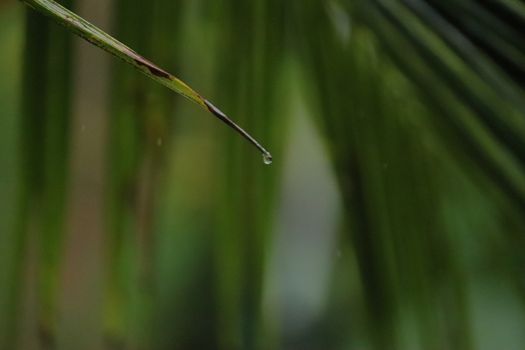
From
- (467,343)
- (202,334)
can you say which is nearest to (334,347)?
(202,334)

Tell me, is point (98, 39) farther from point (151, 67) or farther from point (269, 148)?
point (269, 148)

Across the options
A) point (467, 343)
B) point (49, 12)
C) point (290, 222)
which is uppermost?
point (290, 222)

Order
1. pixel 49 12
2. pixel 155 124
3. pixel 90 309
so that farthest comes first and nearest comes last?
pixel 90 309 < pixel 155 124 < pixel 49 12

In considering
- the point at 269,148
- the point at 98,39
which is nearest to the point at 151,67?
the point at 98,39

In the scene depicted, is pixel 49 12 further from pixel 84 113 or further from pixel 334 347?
pixel 334 347

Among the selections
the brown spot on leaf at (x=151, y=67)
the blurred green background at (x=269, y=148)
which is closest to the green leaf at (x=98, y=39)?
the brown spot on leaf at (x=151, y=67)

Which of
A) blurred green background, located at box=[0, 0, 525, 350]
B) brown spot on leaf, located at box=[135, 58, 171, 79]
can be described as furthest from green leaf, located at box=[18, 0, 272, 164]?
blurred green background, located at box=[0, 0, 525, 350]

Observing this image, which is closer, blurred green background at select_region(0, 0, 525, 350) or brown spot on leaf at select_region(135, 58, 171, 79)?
brown spot on leaf at select_region(135, 58, 171, 79)

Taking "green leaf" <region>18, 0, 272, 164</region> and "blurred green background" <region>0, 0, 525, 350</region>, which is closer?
"green leaf" <region>18, 0, 272, 164</region>

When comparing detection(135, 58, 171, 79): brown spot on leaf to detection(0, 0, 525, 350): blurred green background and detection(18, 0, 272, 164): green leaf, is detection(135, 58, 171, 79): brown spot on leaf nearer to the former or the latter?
detection(18, 0, 272, 164): green leaf

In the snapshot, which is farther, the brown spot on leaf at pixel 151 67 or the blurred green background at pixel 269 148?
the blurred green background at pixel 269 148

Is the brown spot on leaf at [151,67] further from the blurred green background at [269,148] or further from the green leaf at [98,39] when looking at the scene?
the blurred green background at [269,148]
